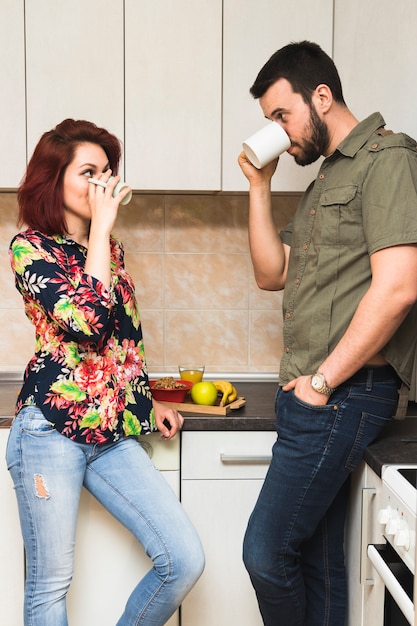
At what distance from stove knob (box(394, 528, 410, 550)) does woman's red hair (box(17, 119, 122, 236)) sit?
1.03 metres

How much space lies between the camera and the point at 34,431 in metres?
1.72

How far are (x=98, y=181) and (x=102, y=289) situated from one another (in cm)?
28

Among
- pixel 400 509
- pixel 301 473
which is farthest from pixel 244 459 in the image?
pixel 400 509

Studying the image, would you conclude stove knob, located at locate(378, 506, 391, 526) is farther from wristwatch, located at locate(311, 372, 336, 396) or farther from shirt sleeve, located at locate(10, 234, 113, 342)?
shirt sleeve, located at locate(10, 234, 113, 342)

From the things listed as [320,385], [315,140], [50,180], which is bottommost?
[320,385]

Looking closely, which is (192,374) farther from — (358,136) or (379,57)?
(379,57)

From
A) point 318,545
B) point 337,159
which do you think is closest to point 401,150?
point 337,159

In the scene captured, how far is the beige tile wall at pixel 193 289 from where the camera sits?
8.38ft

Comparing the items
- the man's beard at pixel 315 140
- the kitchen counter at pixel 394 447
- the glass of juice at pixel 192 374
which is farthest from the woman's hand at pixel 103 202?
the kitchen counter at pixel 394 447

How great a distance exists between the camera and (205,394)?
2.11 m

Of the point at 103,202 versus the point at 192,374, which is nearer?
the point at 103,202

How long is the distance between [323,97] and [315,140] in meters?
0.10

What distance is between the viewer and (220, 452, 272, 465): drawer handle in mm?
2021

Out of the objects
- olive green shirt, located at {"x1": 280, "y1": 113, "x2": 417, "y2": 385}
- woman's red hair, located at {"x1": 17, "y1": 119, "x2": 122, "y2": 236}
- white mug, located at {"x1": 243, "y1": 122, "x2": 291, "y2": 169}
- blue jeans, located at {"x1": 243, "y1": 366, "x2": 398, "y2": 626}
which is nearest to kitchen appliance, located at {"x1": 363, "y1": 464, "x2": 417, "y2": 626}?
blue jeans, located at {"x1": 243, "y1": 366, "x2": 398, "y2": 626}
